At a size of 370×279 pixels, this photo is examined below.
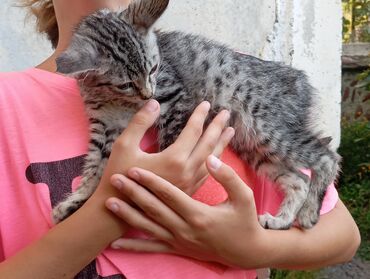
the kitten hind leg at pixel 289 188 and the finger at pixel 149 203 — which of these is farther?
the kitten hind leg at pixel 289 188

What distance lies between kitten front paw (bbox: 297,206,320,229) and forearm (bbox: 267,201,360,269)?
0.05 ft

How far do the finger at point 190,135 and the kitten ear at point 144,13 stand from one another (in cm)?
27

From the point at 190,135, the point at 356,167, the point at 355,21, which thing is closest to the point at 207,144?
the point at 190,135

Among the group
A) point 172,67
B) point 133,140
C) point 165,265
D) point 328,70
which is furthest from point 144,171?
point 328,70

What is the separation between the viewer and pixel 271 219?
1509mm

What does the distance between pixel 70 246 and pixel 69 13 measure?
73 cm

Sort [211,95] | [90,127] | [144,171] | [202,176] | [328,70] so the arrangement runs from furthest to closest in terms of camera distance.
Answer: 1. [328,70]
2. [211,95]
3. [90,127]
4. [202,176]
5. [144,171]

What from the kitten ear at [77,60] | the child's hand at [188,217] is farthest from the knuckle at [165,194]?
the kitten ear at [77,60]

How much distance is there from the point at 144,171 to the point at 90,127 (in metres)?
0.31

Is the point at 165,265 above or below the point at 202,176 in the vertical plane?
below

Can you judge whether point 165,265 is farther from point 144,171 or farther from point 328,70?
point 328,70

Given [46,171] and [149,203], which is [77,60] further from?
[149,203]

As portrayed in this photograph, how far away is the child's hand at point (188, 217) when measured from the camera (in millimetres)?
1237

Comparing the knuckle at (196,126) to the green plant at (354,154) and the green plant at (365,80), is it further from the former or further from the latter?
the green plant at (354,154)
